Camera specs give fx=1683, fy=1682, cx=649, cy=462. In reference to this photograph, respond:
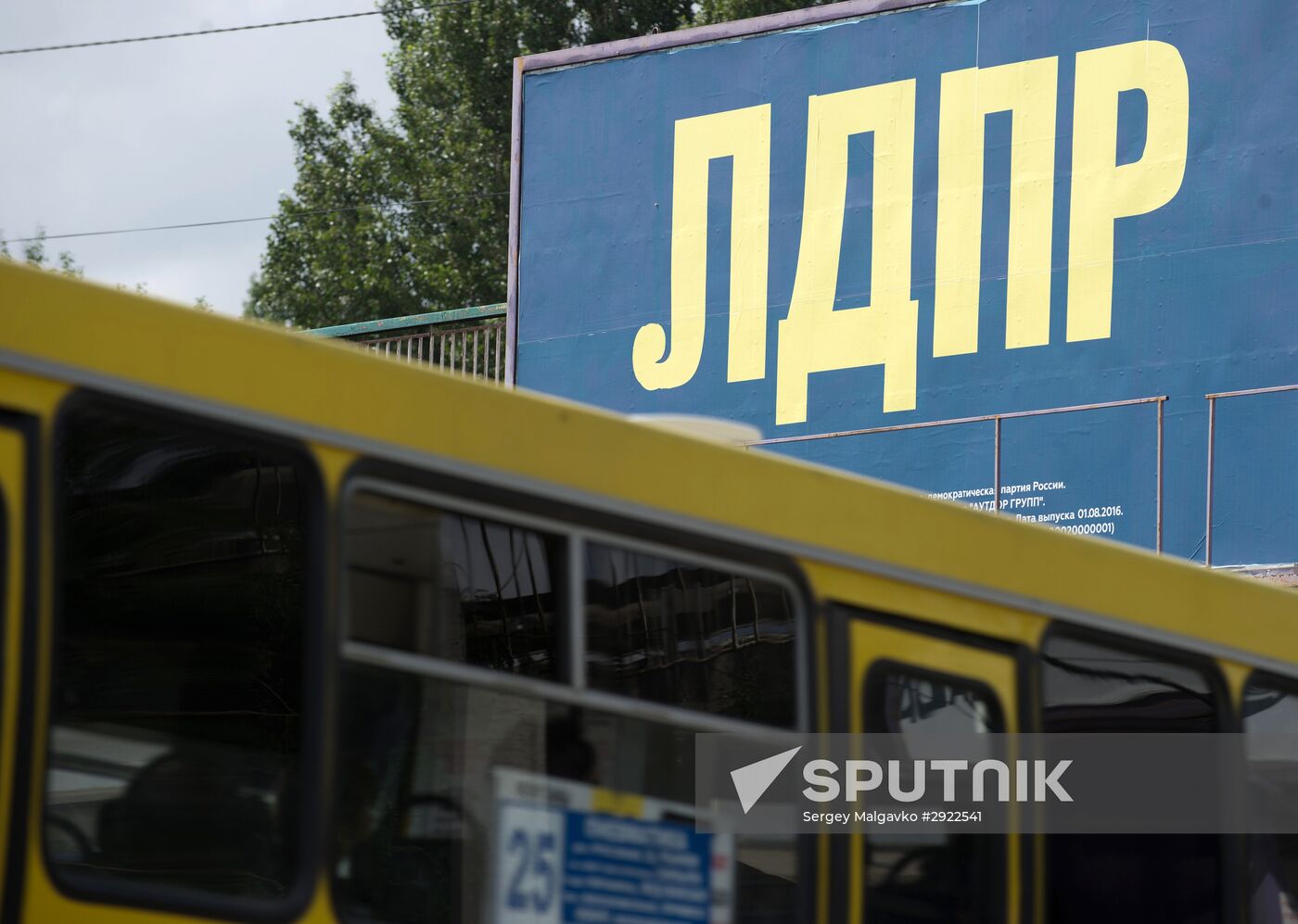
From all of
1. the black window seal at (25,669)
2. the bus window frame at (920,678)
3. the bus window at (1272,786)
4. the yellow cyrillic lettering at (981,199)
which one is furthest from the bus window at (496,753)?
the yellow cyrillic lettering at (981,199)

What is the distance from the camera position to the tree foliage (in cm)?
3562

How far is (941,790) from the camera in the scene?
4828 mm

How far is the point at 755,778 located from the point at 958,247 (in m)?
12.0

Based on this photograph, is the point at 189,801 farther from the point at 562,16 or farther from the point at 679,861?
the point at 562,16

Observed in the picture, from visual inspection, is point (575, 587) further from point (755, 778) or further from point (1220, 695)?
point (1220, 695)

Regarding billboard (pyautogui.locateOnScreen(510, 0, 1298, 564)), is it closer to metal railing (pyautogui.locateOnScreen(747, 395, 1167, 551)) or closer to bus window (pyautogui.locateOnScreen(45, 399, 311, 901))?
metal railing (pyautogui.locateOnScreen(747, 395, 1167, 551))

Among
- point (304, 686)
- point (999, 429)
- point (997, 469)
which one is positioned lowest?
point (304, 686)

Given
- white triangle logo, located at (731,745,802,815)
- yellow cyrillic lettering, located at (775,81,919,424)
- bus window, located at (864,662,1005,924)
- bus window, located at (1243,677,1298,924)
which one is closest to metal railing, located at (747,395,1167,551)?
yellow cyrillic lettering, located at (775,81,919,424)

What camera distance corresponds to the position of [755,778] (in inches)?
174

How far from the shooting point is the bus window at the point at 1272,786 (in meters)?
5.59

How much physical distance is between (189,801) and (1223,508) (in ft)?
39.7

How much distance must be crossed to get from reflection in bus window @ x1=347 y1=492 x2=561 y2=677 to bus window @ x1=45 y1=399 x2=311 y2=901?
15 centimetres

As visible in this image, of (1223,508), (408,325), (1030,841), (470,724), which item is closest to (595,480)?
(470,724)

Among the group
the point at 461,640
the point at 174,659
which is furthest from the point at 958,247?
the point at 174,659
